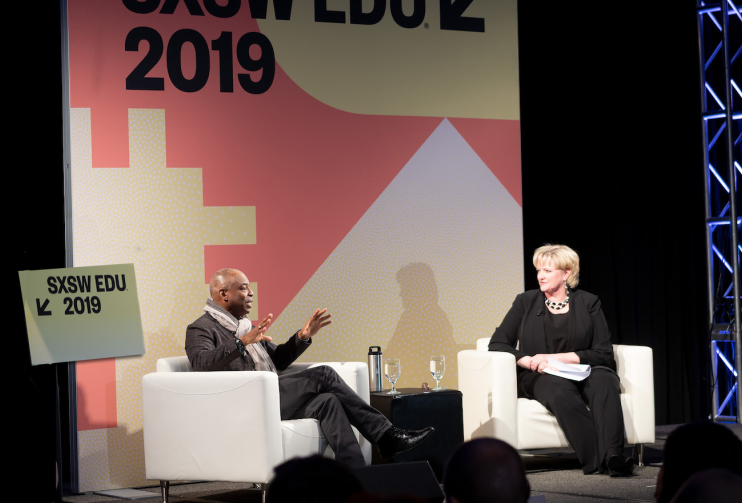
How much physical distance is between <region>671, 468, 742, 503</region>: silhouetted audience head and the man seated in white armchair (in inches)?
106

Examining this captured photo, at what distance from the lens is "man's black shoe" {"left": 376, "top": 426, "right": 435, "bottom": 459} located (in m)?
3.94

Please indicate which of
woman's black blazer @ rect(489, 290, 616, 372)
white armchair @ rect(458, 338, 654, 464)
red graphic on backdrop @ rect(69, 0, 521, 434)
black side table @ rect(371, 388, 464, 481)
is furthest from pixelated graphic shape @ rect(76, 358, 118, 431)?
woman's black blazer @ rect(489, 290, 616, 372)

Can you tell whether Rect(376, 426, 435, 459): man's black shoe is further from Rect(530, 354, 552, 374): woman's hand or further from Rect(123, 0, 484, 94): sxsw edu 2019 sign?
Rect(123, 0, 484, 94): sxsw edu 2019 sign

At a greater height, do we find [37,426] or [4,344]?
[4,344]

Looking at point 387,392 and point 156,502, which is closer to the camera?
point 156,502

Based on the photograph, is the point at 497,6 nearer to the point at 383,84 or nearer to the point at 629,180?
the point at 383,84

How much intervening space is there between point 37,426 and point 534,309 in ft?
8.39

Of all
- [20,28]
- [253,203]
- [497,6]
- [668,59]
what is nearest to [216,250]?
[253,203]

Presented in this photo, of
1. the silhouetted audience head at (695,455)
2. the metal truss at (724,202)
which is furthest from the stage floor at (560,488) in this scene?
the silhouetted audience head at (695,455)

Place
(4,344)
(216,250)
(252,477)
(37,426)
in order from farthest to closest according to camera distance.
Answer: (216,250)
(4,344)
(37,426)
(252,477)

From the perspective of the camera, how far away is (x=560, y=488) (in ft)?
13.0

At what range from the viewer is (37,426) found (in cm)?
397

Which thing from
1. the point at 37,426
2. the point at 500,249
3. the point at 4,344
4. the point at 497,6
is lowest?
the point at 37,426

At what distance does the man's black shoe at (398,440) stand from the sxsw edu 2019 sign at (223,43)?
6.53 ft
